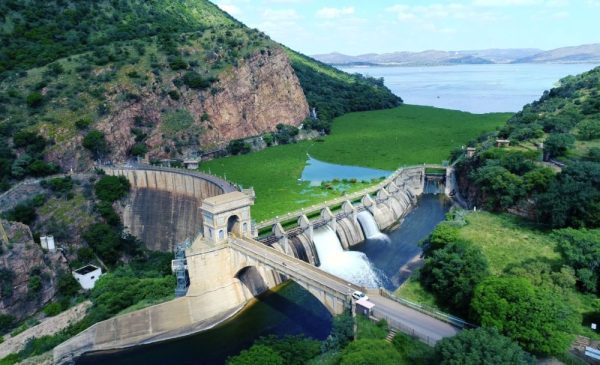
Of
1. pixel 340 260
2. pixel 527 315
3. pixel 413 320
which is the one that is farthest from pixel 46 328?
pixel 527 315

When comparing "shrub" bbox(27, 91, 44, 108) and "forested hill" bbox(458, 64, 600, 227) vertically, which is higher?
"shrub" bbox(27, 91, 44, 108)

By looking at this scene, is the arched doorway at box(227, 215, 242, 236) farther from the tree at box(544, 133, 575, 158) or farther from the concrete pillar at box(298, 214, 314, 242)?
the tree at box(544, 133, 575, 158)

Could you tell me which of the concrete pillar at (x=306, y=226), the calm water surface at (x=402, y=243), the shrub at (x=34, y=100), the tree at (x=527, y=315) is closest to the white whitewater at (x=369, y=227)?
the calm water surface at (x=402, y=243)

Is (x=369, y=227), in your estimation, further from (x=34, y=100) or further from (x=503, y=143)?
(x=34, y=100)

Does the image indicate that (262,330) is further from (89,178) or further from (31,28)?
(31,28)

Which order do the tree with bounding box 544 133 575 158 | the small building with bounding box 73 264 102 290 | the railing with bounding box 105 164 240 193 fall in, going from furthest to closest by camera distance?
the tree with bounding box 544 133 575 158
the railing with bounding box 105 164 240 193
the small building with bounding box 73 264 102 290

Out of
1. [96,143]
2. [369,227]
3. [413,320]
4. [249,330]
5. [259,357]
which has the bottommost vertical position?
[249,330]

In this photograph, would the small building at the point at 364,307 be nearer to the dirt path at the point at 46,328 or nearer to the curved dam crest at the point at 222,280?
the curved dam crest at the point at 222,280

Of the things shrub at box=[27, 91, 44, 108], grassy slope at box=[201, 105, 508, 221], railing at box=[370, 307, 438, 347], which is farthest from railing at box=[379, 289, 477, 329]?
shrub at box=[27, 91, 44, 108]
